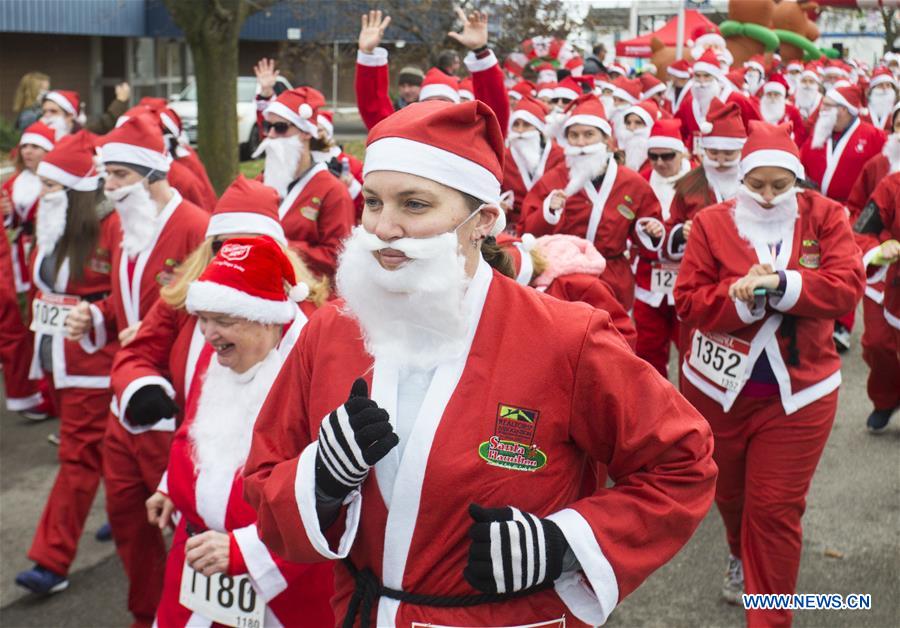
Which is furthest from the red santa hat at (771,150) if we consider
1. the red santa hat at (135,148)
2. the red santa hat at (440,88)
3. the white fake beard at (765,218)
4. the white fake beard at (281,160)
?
the red santa hat at (440,88)

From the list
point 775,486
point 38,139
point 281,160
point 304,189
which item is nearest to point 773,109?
point 281,160

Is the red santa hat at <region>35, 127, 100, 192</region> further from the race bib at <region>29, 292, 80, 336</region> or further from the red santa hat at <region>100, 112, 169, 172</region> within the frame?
the race bib at <region>29, 292, 80, 336</region>

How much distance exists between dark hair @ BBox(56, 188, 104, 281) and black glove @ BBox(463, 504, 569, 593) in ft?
13.3

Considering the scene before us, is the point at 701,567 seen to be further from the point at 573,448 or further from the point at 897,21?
the point at 897,21

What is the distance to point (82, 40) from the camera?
116 feet

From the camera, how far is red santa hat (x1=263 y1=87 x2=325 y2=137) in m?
7.70

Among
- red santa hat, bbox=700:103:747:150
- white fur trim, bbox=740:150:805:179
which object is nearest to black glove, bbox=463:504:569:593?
white fur trim, bbox=740:150:805:179

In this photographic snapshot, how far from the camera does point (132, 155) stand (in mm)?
5930

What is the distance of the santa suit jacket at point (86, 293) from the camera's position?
5758 millimetres

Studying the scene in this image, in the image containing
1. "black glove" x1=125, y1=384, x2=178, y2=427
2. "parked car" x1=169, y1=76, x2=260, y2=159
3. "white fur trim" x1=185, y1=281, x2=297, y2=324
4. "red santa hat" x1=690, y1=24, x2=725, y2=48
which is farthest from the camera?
"parked car" x1=169, y1=76, x2=260, y2=159

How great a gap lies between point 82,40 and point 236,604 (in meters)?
34.8

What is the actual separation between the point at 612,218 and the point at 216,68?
7.86 meters

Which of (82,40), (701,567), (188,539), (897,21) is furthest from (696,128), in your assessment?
(897,21)

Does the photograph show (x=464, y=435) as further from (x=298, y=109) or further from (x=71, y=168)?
(x=298, y=109)
